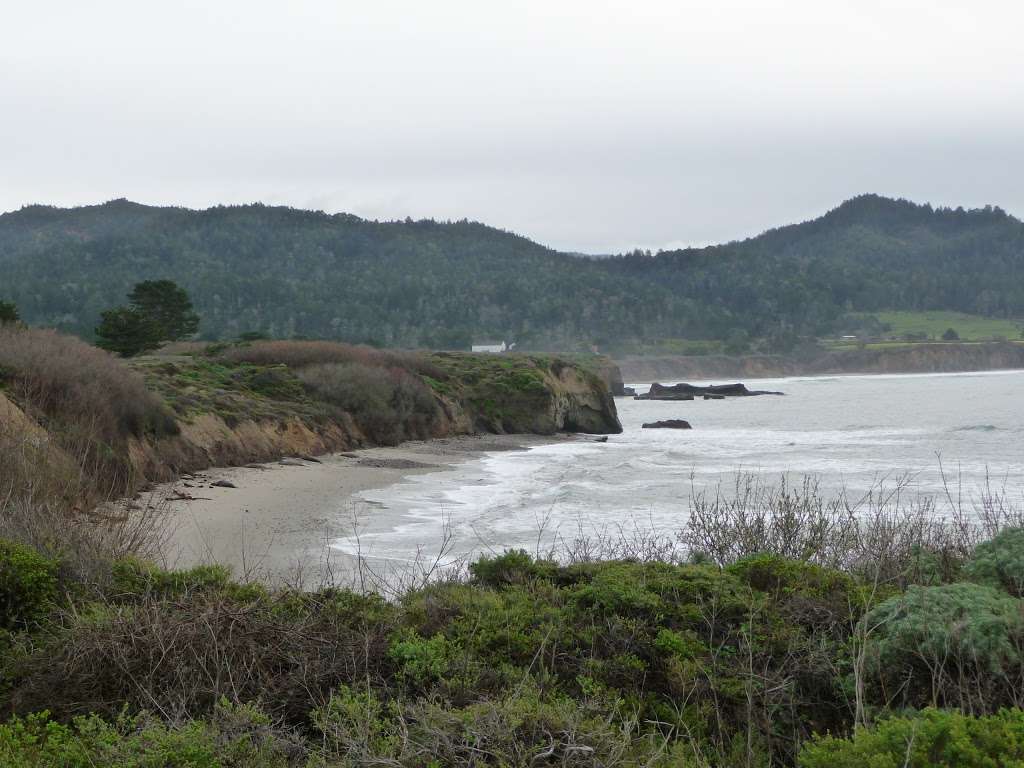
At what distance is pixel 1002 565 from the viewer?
268 inches

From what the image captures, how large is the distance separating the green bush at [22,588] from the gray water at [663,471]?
2786 mm

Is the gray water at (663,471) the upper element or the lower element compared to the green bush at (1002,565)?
lower

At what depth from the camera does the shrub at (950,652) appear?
5289 mm

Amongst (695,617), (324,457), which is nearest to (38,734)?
(695,617)

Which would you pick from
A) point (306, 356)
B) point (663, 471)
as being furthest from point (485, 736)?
point (306, 356)

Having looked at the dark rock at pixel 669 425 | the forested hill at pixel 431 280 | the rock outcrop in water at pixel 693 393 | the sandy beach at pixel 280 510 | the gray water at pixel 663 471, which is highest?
the forested hill at pixel 431 280

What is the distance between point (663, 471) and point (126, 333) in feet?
91.6

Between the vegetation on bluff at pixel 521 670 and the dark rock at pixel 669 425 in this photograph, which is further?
the dark rock at pixel 669 425

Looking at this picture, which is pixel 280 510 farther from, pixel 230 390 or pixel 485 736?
pixel 485 736

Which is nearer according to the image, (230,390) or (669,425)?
(230,390)

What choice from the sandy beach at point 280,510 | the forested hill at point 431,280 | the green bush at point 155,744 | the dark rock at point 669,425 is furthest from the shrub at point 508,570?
the forested hill at point 431,280

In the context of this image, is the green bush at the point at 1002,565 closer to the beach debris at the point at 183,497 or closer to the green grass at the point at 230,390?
the beach debris at the point at 183,497

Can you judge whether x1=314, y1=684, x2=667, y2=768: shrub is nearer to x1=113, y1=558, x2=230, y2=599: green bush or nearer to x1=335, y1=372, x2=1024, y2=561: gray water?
x1=113, y1=558, x2=230, y2=599: green bush

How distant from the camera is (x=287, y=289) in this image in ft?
422
